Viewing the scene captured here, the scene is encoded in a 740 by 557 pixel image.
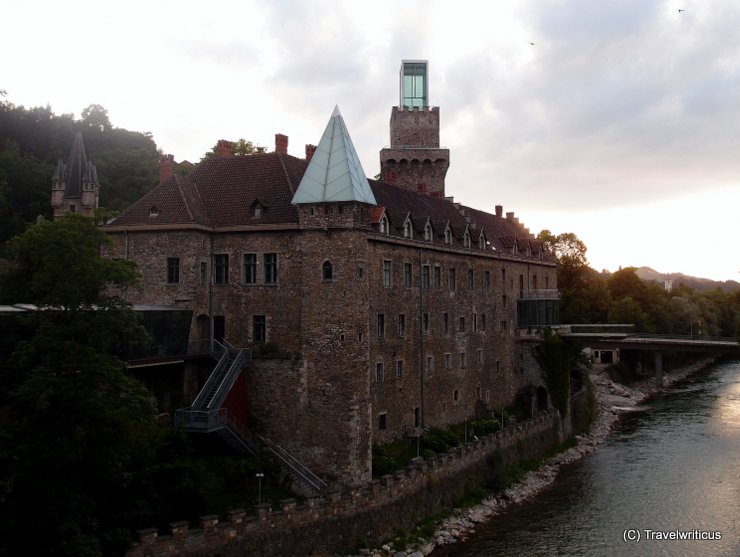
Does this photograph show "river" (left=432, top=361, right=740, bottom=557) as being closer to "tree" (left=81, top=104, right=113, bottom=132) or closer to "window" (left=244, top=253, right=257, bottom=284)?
"window" (left=244, top=253, right=257, bottom=284)

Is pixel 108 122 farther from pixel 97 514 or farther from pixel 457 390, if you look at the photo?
pixel 97 514

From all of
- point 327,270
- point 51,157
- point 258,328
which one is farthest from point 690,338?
point 51,157

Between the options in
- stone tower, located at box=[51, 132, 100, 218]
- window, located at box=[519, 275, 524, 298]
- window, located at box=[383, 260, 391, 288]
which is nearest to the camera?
window, located at box=[383, 260, 391, 288]

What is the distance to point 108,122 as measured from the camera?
90375 millimetres

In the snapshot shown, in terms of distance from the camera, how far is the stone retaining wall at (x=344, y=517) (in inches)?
871

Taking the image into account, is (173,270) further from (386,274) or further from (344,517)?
(344,517)

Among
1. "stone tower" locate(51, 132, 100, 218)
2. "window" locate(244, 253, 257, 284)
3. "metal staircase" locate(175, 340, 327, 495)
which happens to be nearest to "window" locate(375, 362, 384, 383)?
"metal staircase" locate(175, 340, 327, 495)

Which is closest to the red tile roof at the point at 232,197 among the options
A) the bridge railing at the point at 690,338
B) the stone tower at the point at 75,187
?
the bridge railing at the point at 690,338

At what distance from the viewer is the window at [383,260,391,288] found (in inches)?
1425

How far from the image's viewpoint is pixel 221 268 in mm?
34250

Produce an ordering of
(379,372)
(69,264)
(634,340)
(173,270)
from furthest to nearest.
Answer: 1. (634,340)
2. (379,372)
3. (173,270)
4. (69,264)

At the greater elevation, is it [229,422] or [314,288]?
[314,288]

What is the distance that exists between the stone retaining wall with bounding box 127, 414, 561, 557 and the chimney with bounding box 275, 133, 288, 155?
16926 mm

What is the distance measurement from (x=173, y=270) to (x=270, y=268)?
4364 mm
